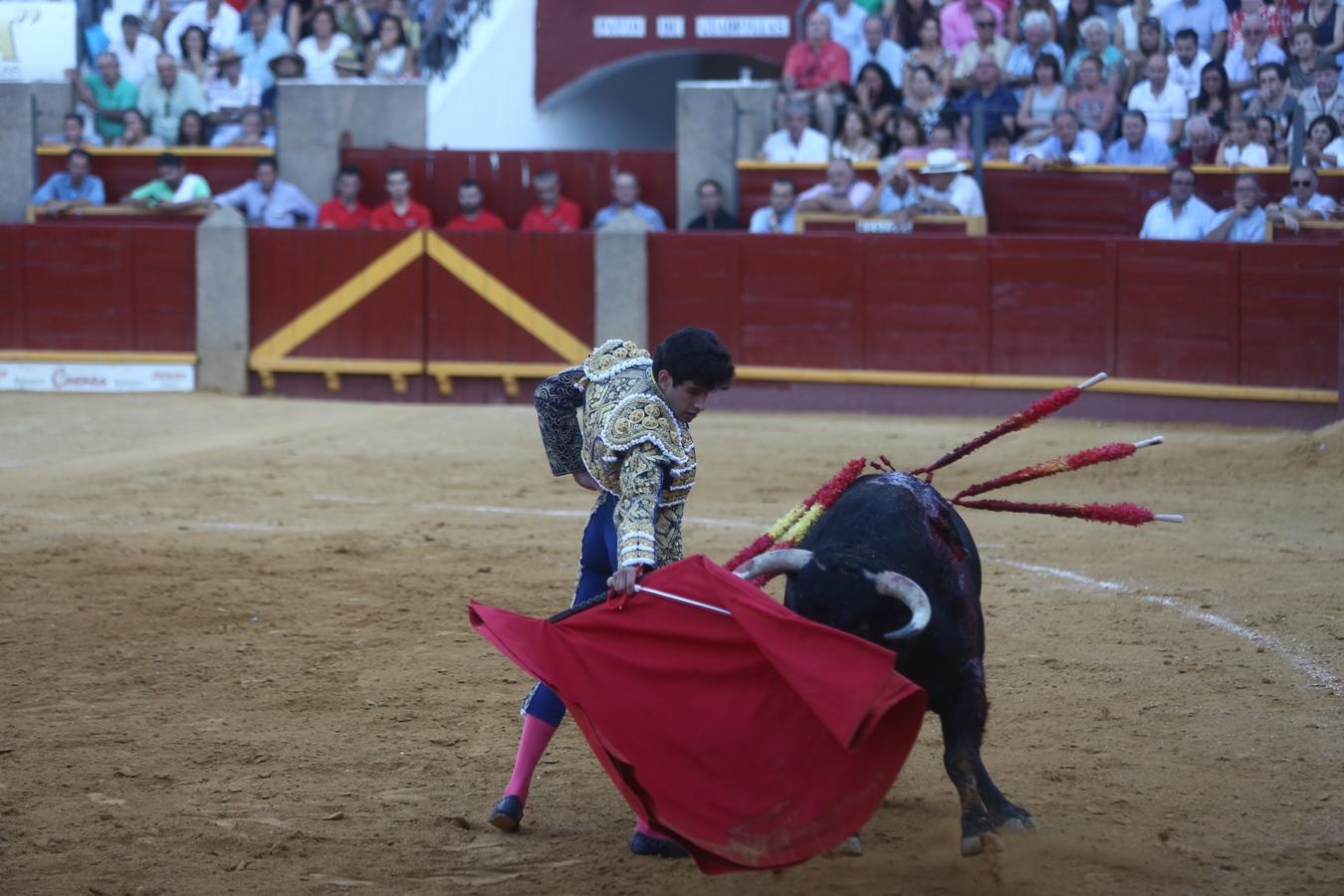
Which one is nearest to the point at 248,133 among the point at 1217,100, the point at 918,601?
Result: the point at 1217,100

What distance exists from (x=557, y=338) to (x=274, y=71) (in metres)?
3.35

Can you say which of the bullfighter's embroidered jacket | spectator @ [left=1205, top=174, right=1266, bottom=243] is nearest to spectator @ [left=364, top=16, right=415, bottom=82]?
spectator @ [left=1205, top=174, right=1266, bottom=243]

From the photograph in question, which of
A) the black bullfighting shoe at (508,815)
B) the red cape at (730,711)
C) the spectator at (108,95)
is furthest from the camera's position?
the spectator at (108,95)

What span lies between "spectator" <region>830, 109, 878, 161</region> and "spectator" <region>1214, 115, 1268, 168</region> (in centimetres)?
221

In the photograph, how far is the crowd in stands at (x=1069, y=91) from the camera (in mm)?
10492

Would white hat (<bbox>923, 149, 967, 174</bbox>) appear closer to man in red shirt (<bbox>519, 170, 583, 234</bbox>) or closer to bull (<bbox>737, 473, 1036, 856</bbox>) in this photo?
man in red shirt (<bbox>519, 170, 583, 234</bbox>)

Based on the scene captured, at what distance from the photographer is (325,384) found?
12.6 metres

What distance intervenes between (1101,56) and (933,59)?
1.12 m

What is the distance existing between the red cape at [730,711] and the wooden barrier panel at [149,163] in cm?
1001

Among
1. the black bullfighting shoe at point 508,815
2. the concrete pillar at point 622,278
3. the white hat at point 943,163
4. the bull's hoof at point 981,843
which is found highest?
the white hat at point 943,163

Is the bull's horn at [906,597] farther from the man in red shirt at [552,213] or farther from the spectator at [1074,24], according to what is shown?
the man in red shirt at [552,213]

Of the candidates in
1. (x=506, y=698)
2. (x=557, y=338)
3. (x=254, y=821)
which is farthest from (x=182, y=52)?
(x=254, y=821)

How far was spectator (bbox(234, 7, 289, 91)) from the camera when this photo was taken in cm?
1384

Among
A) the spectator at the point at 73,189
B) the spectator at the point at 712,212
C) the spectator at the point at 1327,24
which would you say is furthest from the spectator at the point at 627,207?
the spectator at the point at 1327,24
